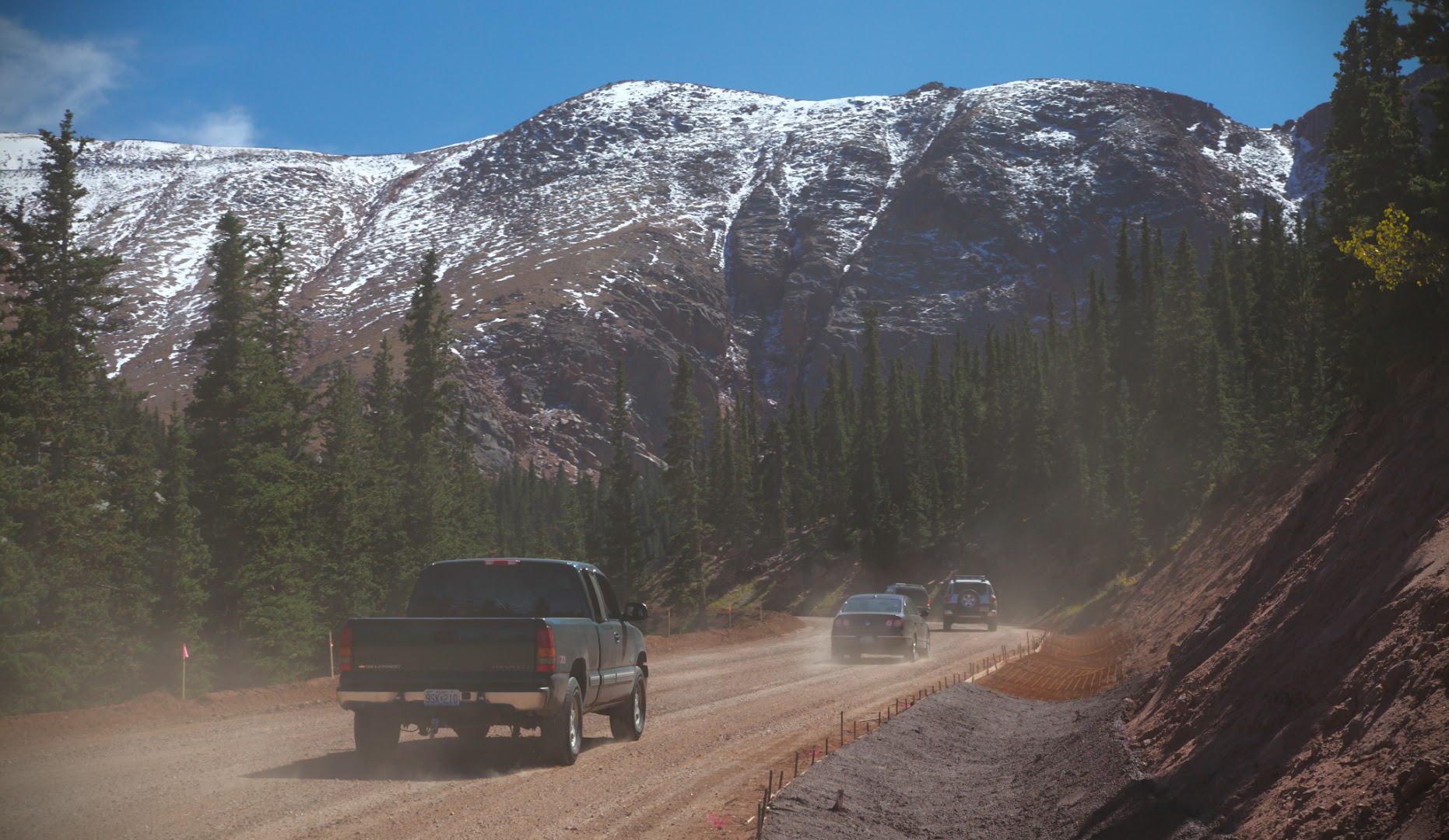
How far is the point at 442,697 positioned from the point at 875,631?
19514mm

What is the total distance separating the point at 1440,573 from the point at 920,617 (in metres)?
23.7

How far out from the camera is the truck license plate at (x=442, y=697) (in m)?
11.4

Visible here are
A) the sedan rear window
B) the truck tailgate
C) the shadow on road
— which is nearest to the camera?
the shadow on road

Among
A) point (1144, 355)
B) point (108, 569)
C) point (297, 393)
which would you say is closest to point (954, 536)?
point (1144, 355)

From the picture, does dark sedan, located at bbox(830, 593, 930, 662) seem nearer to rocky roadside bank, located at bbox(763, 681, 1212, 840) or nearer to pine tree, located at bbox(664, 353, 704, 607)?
rocky roadside bank, located at bbox(763, 681, 1212, 840)

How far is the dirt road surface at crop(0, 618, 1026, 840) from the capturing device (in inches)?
348

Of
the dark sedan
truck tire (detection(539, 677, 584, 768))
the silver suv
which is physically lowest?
the silver suv

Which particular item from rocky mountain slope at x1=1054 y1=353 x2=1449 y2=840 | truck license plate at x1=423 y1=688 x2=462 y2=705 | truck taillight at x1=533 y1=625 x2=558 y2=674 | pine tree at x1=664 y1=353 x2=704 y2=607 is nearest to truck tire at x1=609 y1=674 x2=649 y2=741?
truck taillight at x1=533 y1=625 x2=558 y2=674

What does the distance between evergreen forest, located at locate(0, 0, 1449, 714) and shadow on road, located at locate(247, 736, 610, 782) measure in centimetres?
1342

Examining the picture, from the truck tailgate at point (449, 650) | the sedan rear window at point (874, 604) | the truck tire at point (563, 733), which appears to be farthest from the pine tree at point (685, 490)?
the truck tailgate at point (449, 650)

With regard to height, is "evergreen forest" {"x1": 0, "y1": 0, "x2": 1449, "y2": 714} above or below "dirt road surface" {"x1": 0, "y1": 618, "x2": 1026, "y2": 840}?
above

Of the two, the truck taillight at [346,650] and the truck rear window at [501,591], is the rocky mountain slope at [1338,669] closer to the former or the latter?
the truck rear window at [501,591]

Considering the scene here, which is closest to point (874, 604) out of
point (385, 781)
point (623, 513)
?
point (385, 781)

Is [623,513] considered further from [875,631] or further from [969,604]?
[875,631]
